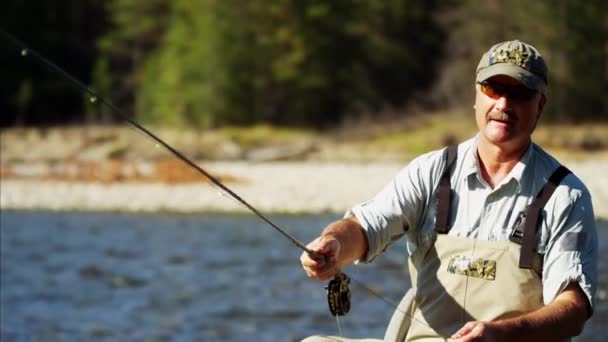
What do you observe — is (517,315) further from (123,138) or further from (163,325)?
(123,138)

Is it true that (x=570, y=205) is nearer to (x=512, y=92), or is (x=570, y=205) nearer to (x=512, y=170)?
(x=512, y=170)

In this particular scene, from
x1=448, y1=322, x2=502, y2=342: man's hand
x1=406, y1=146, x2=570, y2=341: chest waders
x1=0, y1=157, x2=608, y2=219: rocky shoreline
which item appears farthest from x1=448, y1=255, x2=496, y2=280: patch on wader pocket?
x1=0, y1=157, x2=608, y2=219: rocky shoreline

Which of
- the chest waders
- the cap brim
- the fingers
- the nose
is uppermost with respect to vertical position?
the cap brim

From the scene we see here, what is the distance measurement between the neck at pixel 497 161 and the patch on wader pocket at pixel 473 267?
0.77 ft

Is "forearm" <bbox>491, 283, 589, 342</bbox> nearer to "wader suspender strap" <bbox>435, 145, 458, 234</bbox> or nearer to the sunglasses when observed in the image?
"wader suspender strap" <bbox>435, 145, 458, 234</bbox>

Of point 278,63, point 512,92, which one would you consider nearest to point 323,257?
point 512,92

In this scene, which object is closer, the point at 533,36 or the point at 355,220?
the point at 355,220

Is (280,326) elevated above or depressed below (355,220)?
below

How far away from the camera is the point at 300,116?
4675 cm

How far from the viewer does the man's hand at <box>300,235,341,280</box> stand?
4.06m

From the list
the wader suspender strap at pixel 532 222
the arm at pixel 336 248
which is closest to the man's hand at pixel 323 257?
the arm at pixel 336 248

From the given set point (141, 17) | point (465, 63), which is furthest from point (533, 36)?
point (141, 17)

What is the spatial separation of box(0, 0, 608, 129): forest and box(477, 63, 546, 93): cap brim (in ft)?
117

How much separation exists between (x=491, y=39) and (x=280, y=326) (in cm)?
2935
